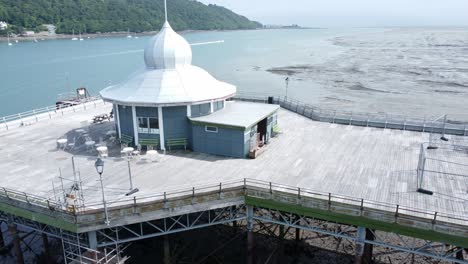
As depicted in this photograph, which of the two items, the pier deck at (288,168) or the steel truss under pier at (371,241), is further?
the pier deck at (288,168)

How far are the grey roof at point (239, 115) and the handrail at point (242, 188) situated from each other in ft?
18.8

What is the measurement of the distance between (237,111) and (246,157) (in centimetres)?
479

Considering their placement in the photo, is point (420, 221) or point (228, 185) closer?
point (420, 221)

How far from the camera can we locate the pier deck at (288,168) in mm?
20234

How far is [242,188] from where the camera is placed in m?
19.6

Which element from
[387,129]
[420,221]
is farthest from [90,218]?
[387,129]

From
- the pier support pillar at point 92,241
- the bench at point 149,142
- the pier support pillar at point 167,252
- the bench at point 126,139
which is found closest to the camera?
the pier support pillar at point 92,241

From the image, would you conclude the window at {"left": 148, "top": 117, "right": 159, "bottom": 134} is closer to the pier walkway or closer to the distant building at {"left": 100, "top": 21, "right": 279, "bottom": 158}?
the distant building at {"left": 100, "top": 21, "right": 279, "bottom": 158}

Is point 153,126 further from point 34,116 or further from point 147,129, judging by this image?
point 34,116

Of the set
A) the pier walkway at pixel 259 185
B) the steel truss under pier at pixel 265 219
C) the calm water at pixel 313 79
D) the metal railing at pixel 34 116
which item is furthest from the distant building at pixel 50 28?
the steel truss under pier at pixel 265 219

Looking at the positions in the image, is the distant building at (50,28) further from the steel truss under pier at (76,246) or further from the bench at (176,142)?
the steel truss under pier at (76,246)

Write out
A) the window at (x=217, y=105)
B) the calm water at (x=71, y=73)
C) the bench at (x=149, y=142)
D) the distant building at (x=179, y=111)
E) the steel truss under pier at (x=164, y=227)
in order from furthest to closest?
the calm water at (x=71, y=73) → the window at (x=217, y=105) → the bench at (x=149, y=142) → the distant building at (x=179, y=111) → the steel truss under pier at (x=164, y=227)

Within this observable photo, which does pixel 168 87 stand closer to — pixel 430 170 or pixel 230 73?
pixel 430 170

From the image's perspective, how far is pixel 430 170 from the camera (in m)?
23.2
